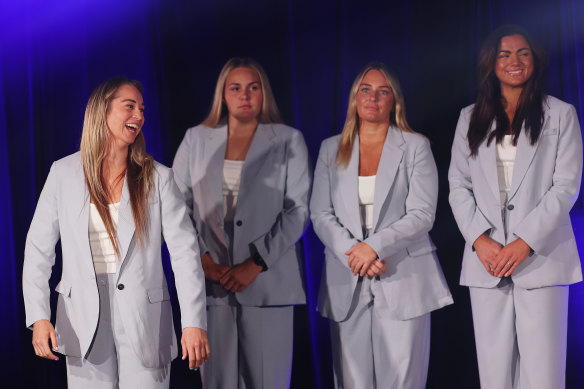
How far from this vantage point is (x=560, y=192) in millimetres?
3229

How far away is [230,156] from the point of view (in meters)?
3.60

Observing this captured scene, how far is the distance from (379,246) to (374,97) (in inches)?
30.0

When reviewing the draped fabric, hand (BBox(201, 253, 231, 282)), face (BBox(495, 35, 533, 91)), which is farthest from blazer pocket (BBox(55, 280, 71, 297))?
face (BBox(495, 35, 533, 91))

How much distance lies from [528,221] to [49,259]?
2.07 metres

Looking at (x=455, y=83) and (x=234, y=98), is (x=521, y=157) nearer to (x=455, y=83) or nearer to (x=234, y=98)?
(x=455, y=83)

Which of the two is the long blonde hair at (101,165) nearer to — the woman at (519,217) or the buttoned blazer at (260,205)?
the buttoned blazer at (260,205)

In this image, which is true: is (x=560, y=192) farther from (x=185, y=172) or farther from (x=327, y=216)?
(x=185, y=172)

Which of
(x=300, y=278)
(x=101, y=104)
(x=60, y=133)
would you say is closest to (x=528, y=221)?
(x=300, y=278)

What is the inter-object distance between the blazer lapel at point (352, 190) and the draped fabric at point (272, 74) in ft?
2.65

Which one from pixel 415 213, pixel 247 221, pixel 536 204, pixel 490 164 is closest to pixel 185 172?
pixel 247 221

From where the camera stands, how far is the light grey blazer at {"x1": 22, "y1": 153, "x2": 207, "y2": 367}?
8.59ft

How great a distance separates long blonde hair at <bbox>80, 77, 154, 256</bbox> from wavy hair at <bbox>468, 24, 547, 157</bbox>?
5.34ft

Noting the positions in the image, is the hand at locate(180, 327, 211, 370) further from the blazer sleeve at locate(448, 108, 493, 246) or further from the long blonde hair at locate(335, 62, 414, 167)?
the blazer sleeve at locate(448, 108, 493, 246)

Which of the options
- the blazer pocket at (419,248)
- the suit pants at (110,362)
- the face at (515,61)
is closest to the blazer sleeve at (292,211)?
the blazer pocket at (419,248)
